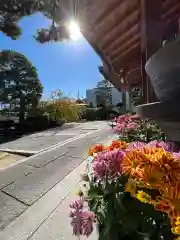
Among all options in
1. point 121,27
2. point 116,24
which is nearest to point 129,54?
point 121,27

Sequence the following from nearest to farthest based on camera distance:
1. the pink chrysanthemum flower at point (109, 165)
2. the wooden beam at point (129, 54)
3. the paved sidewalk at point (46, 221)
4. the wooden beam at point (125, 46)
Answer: the pink chrysanthemum flower at point (109, 165) < the paved sidewalk at point (46, 221) < the wooden beam at point (125, 46) < the wooden beam at point (129, 54)

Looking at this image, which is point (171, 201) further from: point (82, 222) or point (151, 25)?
point (151, 25)

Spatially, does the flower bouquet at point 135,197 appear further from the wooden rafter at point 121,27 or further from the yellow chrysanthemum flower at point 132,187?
the wooden rafter at point 121,27

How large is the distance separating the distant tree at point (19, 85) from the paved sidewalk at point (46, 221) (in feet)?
59.8

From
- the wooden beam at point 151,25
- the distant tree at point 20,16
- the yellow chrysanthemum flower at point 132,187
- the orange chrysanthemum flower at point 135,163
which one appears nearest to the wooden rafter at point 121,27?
the wooden beam at point 151,25

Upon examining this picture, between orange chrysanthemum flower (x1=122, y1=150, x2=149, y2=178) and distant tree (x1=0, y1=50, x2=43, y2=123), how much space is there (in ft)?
70.9

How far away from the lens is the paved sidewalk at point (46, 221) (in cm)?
325

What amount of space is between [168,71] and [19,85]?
22.3 m

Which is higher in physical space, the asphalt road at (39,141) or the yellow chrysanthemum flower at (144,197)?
the yellow chrysanthemum flower at (144,197)

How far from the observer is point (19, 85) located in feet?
75.0

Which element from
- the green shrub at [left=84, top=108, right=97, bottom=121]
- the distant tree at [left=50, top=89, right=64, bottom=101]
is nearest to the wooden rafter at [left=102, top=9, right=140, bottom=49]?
the distant tree at [left=50, top=89, right=64, bottom=101]

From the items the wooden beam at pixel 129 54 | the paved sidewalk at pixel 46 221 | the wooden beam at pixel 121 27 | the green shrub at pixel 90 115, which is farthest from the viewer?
the green shrub at pixel 90 115

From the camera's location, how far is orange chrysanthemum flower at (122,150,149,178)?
1.09 m

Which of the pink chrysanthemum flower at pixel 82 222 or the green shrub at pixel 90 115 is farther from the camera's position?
the green shrub at pixel 90 115
